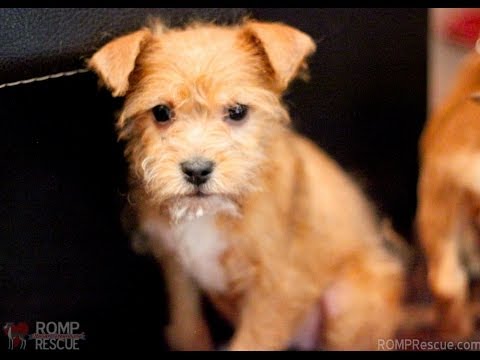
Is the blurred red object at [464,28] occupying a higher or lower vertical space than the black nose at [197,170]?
higher

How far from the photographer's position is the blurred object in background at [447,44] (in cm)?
174

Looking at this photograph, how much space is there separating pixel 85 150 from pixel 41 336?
1.13 feet

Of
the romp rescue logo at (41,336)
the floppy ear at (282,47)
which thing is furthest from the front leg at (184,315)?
the floppy ear at (282,47)

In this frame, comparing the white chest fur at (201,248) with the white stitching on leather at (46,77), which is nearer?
the white stitching on leather at (46,77)

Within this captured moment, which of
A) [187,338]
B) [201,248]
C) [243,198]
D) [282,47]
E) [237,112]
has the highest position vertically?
[282,47]

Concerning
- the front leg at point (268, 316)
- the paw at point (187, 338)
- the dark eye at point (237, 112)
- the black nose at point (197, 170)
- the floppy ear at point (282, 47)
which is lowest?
the paw at point (187, 338)

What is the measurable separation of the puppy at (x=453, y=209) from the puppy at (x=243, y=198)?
102 millimetres

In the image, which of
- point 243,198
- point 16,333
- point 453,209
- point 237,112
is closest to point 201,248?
point 243,198

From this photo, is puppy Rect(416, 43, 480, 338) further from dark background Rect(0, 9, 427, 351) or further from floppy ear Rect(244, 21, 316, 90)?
floppy ear Rect(244, 21, 316, 90)

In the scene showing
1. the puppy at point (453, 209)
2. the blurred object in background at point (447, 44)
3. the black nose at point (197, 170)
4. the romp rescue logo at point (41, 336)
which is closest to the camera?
the black nose at point (197, 170)

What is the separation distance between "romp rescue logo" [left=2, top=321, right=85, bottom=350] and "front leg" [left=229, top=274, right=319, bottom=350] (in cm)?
32

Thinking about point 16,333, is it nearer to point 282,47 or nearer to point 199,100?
point 199,100

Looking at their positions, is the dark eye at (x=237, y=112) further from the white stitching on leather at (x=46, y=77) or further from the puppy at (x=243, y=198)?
the white stitching on leather at (x=46, y=77)

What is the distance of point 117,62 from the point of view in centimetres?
115
